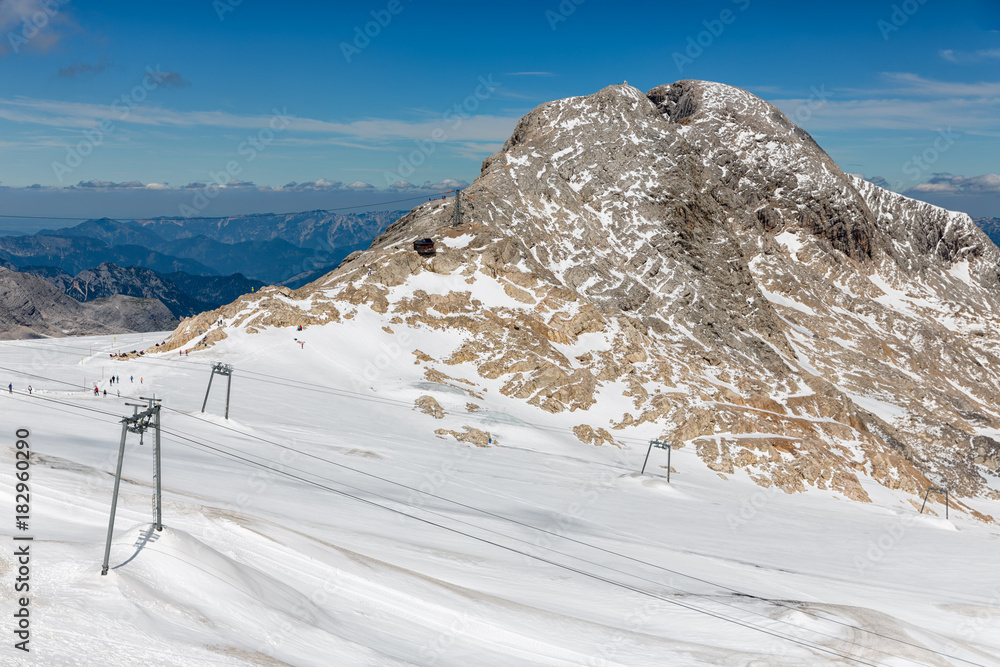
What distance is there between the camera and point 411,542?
38.0 m

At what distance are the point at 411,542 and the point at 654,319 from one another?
87.9 m

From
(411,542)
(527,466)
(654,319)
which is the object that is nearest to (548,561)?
(411,542)

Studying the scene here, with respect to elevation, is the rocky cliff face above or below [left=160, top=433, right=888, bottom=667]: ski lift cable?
above

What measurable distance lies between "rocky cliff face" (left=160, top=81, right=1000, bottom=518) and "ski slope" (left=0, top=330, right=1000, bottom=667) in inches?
254

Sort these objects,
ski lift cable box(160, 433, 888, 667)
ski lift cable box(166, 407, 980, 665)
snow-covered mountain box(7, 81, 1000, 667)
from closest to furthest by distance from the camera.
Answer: snow-covered mountain box(7, 81, 1000, 667) → ski lift cable box(160, 433, 888, 667) → ski lift cable box(166, 407, 980, 665)

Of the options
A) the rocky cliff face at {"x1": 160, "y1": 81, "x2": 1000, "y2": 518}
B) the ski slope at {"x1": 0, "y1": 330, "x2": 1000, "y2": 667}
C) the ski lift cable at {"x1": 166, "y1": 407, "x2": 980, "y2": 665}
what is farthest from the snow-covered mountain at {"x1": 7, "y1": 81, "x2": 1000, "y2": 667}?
the rocky cliff face at {"x1": 160, "y1": 81, "x2": 1000, "y2": 518}

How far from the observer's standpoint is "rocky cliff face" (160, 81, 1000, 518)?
83.7m

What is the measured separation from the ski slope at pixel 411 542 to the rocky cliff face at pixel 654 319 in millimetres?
6446

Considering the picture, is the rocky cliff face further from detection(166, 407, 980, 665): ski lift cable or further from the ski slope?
detection(166, 407, 980, 665): ski lift cable

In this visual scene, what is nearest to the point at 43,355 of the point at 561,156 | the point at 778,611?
the point at 778,611

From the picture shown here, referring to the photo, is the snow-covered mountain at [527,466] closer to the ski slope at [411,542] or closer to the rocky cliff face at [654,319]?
the ski slope at [411,542]

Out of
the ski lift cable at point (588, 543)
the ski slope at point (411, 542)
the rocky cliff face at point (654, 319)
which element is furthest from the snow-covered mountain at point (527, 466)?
the rocky cliff face at point (654, 319)

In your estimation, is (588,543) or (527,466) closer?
(588,543)

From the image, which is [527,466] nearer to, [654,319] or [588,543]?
[588,543]
